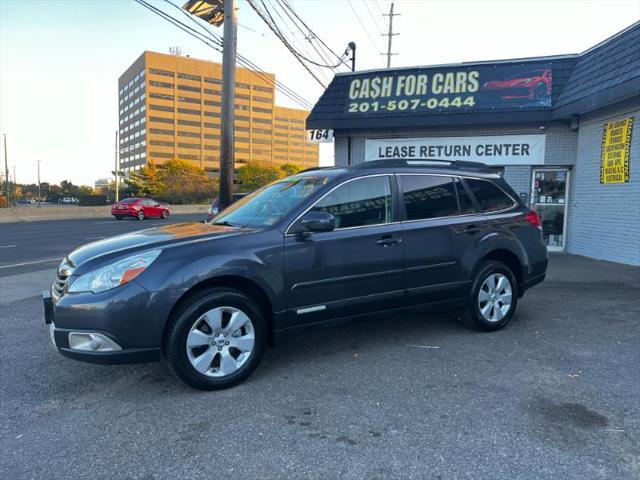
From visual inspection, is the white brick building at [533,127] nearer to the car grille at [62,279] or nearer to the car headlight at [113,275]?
the car headlight at [113,275]

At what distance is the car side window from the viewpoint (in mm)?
3994

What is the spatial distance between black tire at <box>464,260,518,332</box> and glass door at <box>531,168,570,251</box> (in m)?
6.77

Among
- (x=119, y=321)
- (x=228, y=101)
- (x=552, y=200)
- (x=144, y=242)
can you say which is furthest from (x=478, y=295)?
(x=552, y=200)

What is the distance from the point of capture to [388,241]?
4.14 m

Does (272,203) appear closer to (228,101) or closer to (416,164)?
(416,164)

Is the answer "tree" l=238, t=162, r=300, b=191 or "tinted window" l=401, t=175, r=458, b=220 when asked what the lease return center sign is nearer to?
"tinted window" l=401, t=175, r=458, b=220

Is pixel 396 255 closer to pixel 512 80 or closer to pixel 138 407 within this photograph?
pixel 138 407

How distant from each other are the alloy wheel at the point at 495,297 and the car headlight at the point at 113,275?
3.29 metres

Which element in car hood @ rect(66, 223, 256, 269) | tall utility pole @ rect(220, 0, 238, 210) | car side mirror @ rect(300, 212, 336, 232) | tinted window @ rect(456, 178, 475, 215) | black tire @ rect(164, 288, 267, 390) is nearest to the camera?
black tire @ rect(164, 288, 267, 390)

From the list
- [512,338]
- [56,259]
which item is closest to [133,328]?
[512,338]

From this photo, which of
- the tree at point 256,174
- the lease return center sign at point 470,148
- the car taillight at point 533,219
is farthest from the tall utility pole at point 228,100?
the tree at point 256,174

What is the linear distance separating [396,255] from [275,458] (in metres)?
2.15

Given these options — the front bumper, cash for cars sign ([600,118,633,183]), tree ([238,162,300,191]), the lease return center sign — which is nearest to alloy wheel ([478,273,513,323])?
the front bumper

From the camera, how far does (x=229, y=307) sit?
343 centimetres
